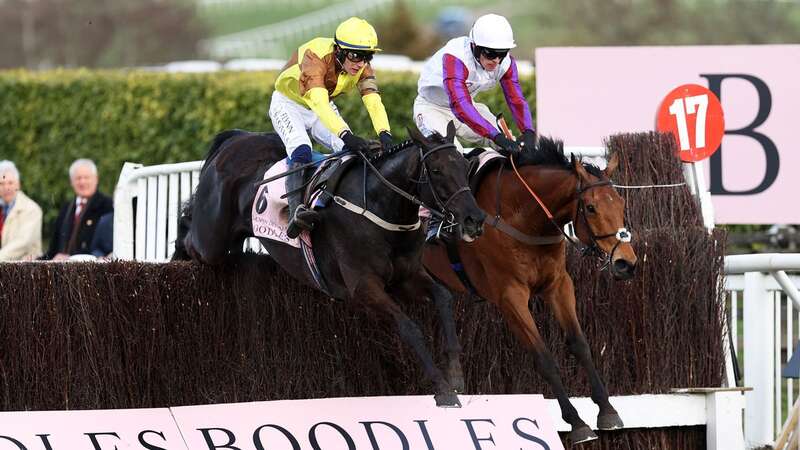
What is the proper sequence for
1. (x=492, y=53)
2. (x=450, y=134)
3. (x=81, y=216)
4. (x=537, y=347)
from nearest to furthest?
(x=450, y=134)
(x=537, y=347)
(x=492, y=53)
(x=81, y=216)

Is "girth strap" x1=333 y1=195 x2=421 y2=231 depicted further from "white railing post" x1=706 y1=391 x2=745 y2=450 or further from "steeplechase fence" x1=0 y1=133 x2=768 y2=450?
"white railing post" x1=706 y1=391 x2=745 y2=450

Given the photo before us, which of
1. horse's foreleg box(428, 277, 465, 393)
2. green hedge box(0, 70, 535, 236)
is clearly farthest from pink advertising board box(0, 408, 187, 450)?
green hedge box(0, 70, 535, 236)

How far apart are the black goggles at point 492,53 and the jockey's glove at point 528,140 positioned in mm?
440

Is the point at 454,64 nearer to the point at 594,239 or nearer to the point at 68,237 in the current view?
the point at 594,239

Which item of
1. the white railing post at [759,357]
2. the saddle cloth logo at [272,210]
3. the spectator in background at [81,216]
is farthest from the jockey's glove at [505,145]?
the spectator in background at [81,216]

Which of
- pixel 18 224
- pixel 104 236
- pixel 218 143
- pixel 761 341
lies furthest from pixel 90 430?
pixel 18 224

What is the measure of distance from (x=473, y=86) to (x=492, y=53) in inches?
14.9

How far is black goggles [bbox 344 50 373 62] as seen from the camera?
313 inches

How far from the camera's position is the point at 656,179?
30.2 feet

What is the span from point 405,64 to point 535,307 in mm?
15350

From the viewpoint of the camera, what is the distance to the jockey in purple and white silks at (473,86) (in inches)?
325

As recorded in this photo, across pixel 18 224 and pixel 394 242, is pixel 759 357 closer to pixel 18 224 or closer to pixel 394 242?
pixel 394 242

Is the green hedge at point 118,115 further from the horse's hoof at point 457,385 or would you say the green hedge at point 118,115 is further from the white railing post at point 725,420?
the horse's hoof at point 457,385

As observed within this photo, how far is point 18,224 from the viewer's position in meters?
12.0
